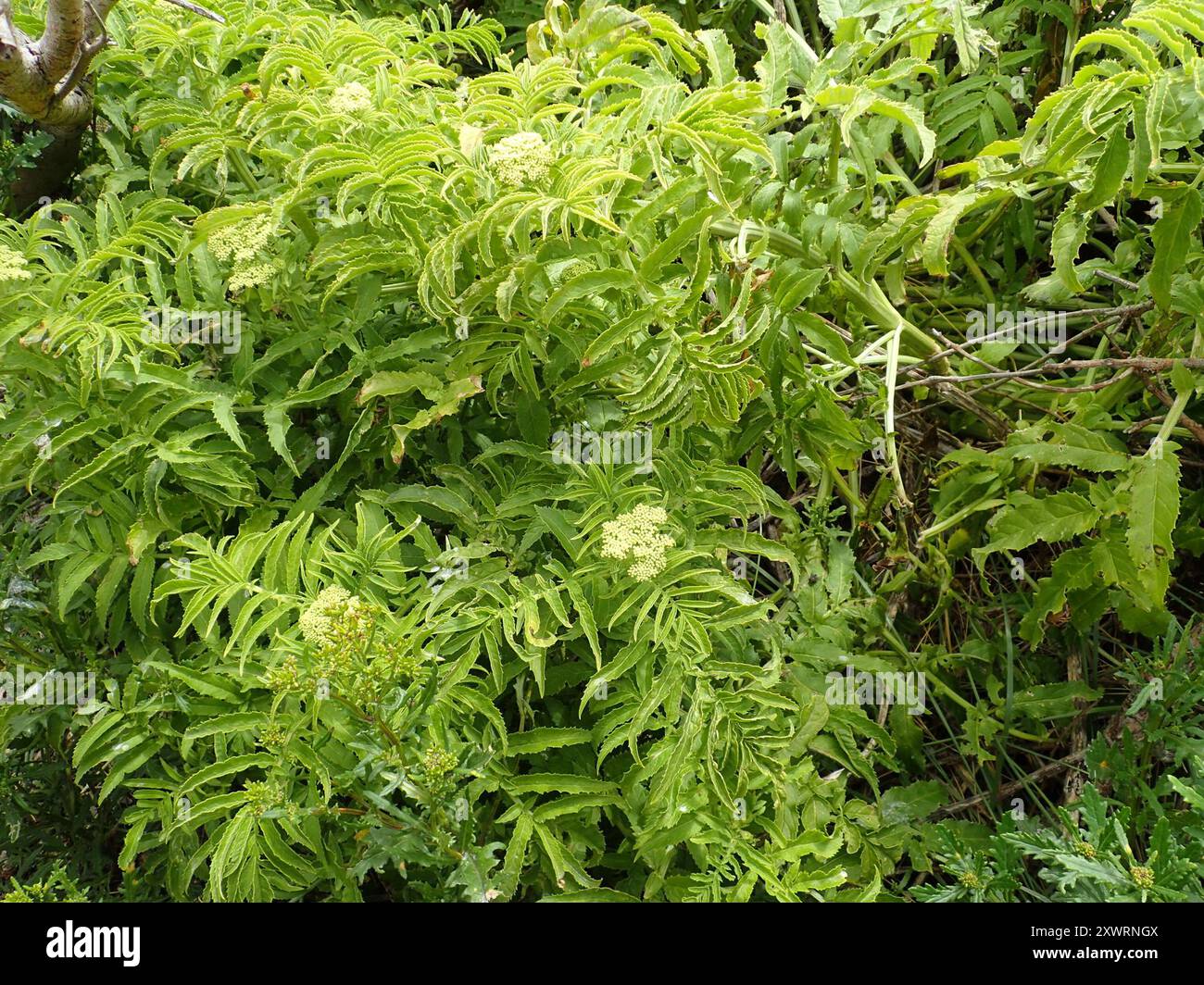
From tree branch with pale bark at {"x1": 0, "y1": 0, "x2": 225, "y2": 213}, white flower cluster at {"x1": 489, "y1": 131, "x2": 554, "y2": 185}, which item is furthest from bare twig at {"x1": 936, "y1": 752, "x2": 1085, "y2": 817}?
tree branch with pale bark at {"x1": 0, "y1": 0, "x2": 225, "y2": 213}

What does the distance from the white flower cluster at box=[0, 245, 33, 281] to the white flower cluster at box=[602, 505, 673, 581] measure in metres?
1.20

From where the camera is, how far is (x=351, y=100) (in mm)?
2031

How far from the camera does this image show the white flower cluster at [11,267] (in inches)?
79.3

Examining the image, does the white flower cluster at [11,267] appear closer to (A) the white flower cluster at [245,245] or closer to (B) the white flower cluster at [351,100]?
(A) the white flower cluster at [245,245]

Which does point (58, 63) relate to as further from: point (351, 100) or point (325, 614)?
point (325, 614)

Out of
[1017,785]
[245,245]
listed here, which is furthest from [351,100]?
[1017,785]

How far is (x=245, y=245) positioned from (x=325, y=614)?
786 millimetres

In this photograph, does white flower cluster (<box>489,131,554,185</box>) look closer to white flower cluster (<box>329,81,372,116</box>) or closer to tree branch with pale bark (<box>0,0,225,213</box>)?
white flower cluster (<box>329,81,372,116</box>)

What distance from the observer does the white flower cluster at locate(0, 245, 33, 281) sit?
6.61ft

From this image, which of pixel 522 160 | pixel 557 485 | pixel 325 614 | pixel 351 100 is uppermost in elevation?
pixel 351 100

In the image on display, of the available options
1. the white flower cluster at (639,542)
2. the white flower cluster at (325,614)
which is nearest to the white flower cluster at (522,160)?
the white flower cluster at (639,542)

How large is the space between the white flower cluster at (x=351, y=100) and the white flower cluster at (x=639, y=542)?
0.92 meters

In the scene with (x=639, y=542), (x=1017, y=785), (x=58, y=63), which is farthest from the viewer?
(x=1017, y=785)
